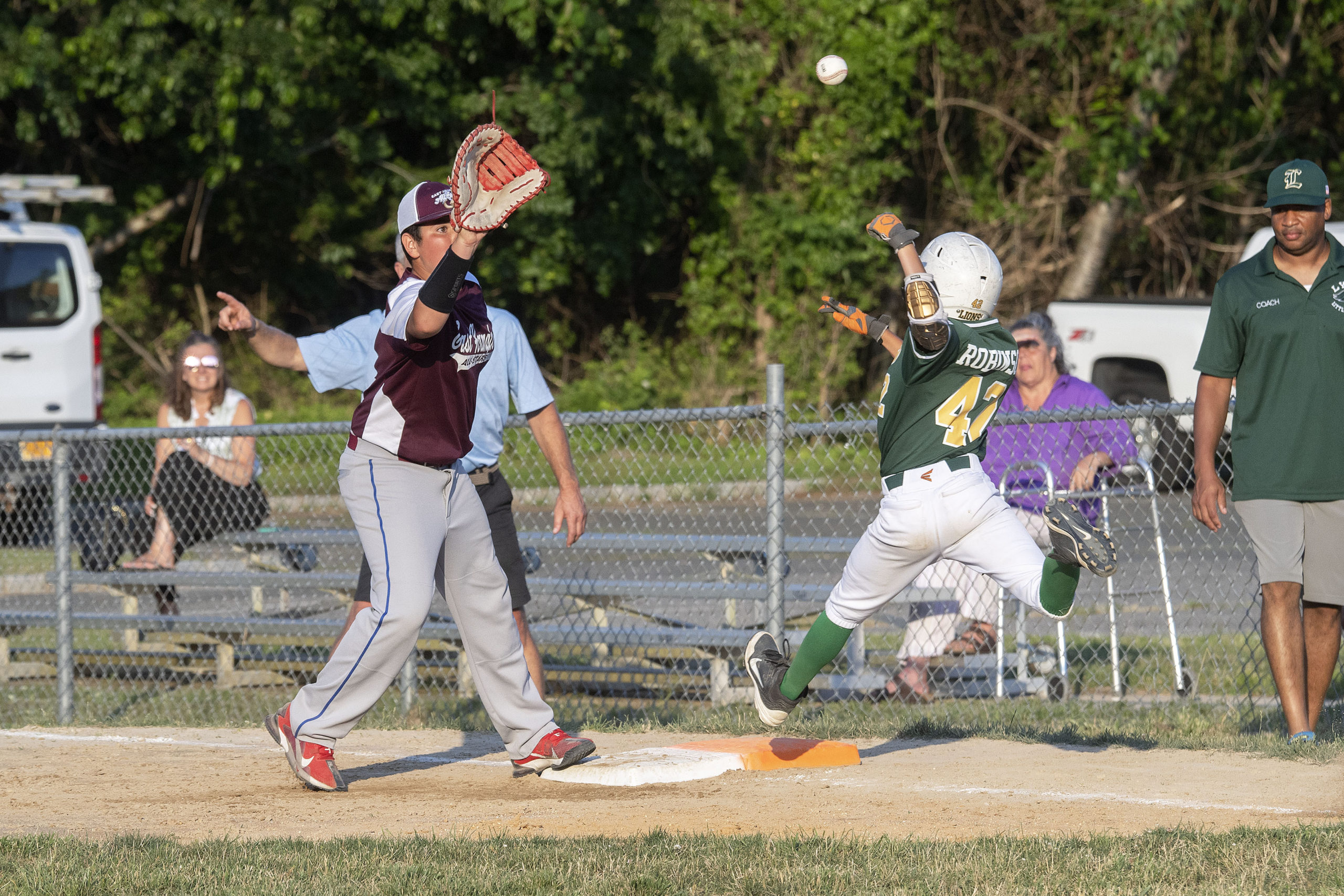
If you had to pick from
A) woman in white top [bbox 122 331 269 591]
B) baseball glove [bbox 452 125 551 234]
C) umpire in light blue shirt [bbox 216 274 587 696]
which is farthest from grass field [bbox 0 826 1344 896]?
woman in white top [bbox 122 331 269 591]

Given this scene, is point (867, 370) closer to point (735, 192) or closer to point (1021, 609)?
point (735, 192)

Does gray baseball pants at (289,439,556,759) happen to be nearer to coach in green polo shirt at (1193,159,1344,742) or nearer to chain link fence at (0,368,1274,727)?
chain link fence at (0,368,1274,727)

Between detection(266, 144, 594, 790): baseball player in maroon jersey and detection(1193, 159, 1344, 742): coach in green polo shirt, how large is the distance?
9.16ft

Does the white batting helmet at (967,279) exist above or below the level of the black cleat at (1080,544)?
above

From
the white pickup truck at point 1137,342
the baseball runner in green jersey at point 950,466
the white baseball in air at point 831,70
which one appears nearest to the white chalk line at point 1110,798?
Answer: the baseball runner in green jersey at point 950,466

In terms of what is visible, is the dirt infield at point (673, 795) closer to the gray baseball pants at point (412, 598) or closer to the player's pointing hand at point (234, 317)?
the gray baseball pants at point (412, 598)

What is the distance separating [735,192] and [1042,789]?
654 inches

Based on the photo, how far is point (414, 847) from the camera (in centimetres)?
423

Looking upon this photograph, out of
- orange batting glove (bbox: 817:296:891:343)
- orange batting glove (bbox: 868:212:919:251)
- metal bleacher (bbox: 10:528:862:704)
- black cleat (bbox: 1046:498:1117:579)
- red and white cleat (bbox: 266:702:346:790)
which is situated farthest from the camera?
metal bleacher (bbox: 10:528:862:704)

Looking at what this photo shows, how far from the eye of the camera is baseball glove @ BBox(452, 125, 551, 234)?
14.8 ft

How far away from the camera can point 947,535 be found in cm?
501

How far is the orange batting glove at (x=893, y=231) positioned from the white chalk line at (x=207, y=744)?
2.51 m

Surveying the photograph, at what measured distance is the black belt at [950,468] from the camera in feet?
16.5

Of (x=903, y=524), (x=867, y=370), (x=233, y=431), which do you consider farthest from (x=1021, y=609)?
(x=867, y=370)
